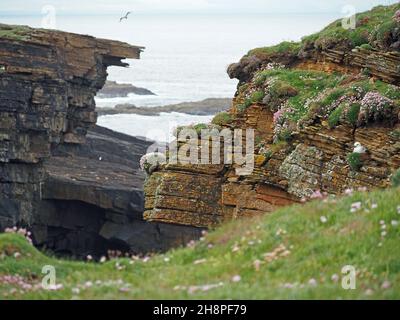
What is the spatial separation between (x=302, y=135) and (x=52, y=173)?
27531 mm

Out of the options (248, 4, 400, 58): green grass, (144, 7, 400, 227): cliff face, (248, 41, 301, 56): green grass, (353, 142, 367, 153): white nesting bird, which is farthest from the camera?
(248, 41, 301, 56): green grass

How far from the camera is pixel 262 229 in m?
13.6

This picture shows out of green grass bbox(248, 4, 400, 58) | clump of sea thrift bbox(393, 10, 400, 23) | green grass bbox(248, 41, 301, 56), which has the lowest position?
green grass bbox(248, 41, 301, 56)

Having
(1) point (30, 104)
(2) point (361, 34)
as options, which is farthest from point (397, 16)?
(1) point (30, 104)

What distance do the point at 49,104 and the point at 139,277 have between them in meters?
36.7

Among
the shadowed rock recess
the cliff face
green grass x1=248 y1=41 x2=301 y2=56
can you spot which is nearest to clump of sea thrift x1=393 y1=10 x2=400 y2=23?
the cliff face

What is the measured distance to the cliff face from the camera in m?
23.2

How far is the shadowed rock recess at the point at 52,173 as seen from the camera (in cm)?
4759

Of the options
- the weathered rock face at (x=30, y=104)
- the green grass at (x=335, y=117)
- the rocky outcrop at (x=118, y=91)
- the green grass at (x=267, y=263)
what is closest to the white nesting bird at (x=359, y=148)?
the green grass at (x=335, y=117)

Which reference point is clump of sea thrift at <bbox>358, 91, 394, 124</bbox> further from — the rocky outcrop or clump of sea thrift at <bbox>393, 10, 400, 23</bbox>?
the rocky outcrop

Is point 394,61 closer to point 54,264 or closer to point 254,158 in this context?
point 254,158

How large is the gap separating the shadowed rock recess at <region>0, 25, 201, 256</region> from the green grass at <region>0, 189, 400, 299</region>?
32.1 metres

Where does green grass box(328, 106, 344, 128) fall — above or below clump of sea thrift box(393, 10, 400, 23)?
below

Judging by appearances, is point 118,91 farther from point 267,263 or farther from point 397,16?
point 267,263
